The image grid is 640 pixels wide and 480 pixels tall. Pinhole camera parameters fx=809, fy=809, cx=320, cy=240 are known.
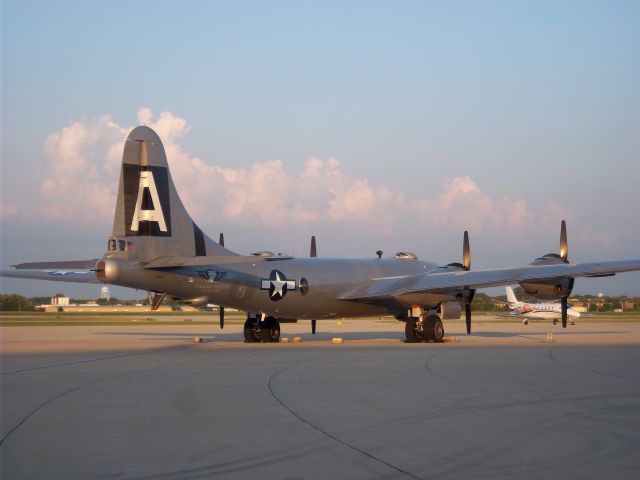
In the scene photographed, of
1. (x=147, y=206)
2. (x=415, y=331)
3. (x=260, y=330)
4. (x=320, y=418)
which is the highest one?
(x=147, y=206)

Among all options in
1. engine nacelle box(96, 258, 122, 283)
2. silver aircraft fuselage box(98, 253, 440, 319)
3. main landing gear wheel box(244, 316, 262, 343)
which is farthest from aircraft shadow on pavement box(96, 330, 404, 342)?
engine nacelle box(96, 258, 122, 283)

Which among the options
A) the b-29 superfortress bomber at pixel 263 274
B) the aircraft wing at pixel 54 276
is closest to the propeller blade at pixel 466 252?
the b-29 superfortress bomber at pixel 263 274

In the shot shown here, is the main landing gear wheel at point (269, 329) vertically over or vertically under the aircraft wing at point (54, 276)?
under

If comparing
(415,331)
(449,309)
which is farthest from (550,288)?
(415,331)

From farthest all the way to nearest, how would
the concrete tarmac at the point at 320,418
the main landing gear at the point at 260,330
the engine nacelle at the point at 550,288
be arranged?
the main landing gear at the point at 260,330 → the engine nacelle at the point at 550,288 → the concrete tarmac at the point at 320,418

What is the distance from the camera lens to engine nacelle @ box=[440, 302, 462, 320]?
3653cm

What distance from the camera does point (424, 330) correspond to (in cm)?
3638

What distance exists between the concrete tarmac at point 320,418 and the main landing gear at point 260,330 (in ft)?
32.4

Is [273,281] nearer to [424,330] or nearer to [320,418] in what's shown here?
[424,330]

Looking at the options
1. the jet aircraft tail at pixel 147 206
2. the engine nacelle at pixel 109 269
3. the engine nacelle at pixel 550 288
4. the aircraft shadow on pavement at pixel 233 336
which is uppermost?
the jet aircraft tail at pixel 147 206

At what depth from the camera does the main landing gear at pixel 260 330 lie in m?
35.9

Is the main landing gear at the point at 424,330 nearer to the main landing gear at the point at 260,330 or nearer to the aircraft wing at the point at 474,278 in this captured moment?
the aircraft wing at the point at 474,278

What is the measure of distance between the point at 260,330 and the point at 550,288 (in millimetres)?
12639

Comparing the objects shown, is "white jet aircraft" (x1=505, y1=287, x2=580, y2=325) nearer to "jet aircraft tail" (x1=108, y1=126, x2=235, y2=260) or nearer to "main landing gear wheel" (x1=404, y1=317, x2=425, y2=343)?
"main landing gear wheel" (x1=404, y1=317, x2=425, y2=343)
